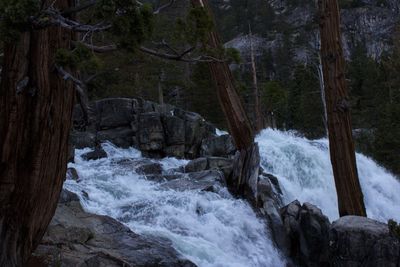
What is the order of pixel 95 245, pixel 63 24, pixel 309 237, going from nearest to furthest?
pixel 63 24 < pixel 95 245 < pixel 309 237

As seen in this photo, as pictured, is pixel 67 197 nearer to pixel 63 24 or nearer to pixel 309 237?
pixel 309 237

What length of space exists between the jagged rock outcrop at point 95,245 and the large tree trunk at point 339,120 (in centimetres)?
336

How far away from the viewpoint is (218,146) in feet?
70.0

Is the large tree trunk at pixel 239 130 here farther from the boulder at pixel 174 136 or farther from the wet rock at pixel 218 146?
the boulder at pixel 174 136

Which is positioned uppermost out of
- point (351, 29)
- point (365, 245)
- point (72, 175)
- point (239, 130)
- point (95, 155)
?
point (351, 29)

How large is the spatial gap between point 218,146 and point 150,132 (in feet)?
9.76

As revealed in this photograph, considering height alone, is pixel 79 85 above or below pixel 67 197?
above

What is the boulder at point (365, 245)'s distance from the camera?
8094mm

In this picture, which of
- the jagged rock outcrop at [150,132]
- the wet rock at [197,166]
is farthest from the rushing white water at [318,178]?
the jagged rock outcrop at [150,132]

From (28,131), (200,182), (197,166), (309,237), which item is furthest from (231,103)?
(28,131)

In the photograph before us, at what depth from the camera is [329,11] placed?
29.5ft

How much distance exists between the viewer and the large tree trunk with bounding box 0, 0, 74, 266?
14.0ft

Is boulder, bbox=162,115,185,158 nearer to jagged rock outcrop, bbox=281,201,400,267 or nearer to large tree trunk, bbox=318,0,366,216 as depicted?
large tree trunk, bbox=318,0,366,216

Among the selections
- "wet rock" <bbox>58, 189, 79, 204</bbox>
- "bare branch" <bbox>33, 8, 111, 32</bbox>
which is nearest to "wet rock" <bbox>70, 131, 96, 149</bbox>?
"wet rock" <bbox>58, 189, 79, 204</bbox>
